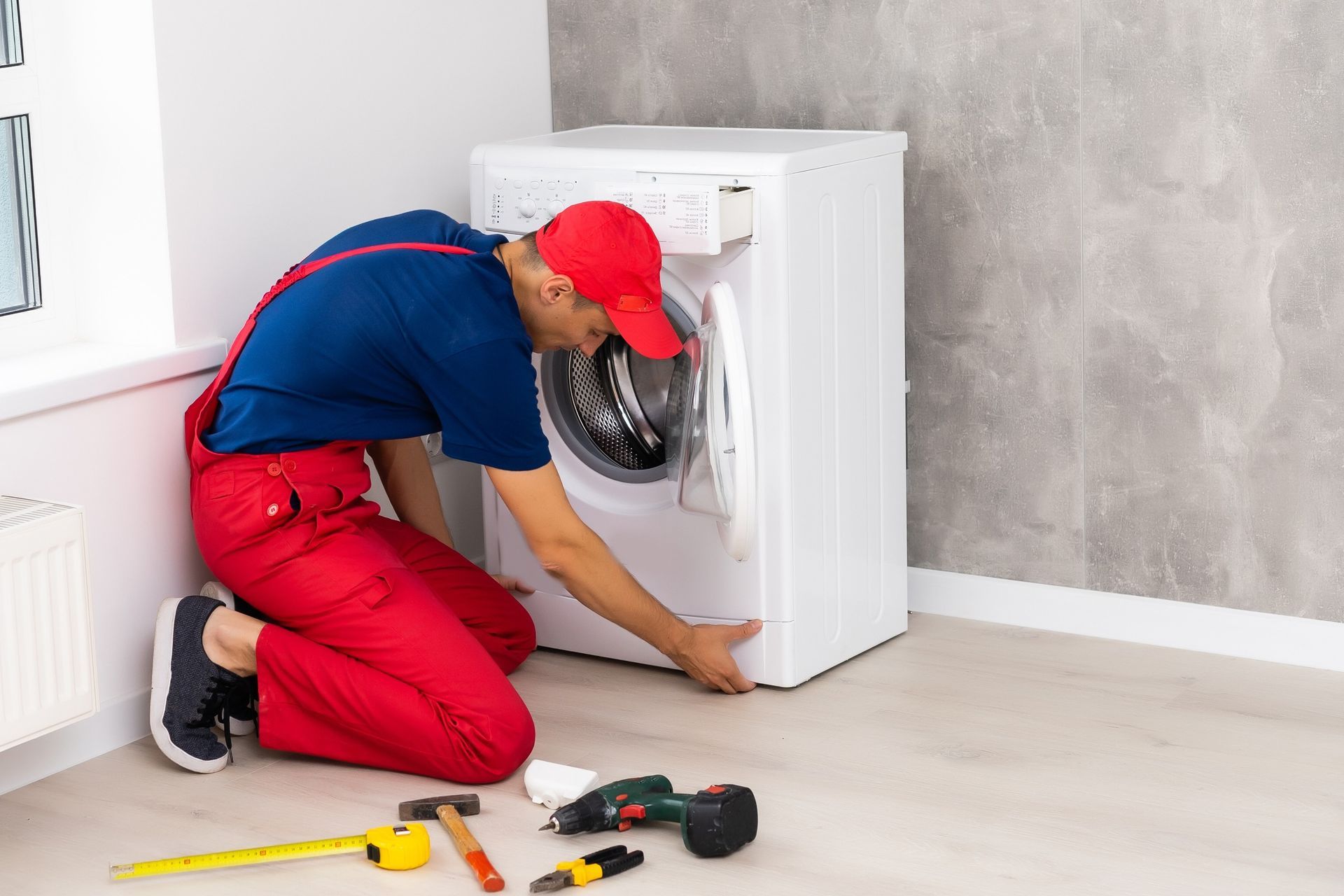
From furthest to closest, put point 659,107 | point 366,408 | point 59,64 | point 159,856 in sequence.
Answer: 1. point 659,107
2. point 59,64
3. point 366,408
4. point 159,856

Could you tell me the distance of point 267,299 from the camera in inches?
96.7

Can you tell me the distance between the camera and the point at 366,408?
2.41 m

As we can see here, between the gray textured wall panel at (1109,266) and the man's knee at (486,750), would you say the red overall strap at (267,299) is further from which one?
the gray textured wall panel at (1109,266)

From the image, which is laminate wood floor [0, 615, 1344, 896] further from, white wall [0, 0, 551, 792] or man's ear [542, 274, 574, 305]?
man's ear [542, 274, 574, 305]

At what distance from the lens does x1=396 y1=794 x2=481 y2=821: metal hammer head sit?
2256mm

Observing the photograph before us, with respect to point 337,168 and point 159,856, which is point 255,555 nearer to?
Result: point 159,856

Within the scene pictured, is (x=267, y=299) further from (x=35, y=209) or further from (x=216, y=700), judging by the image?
(x=216, y=700)

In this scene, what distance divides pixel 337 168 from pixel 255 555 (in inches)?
33.2

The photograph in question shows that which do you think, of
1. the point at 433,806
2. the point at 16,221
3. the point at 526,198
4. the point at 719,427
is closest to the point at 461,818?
the point at 433,806

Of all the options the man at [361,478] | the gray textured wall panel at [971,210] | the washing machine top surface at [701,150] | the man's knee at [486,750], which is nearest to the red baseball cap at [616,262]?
the man at [361,478]

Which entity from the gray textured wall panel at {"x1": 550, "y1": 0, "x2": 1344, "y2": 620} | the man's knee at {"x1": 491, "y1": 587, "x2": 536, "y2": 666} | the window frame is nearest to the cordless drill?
the man's knee at {"x1": 491, "y1": 587, "x2": 536, "y2": 666}

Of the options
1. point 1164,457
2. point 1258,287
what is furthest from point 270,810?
point 1258,287

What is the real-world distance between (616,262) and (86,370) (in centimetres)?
90

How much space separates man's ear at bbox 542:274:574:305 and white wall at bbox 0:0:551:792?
27.6 inches
